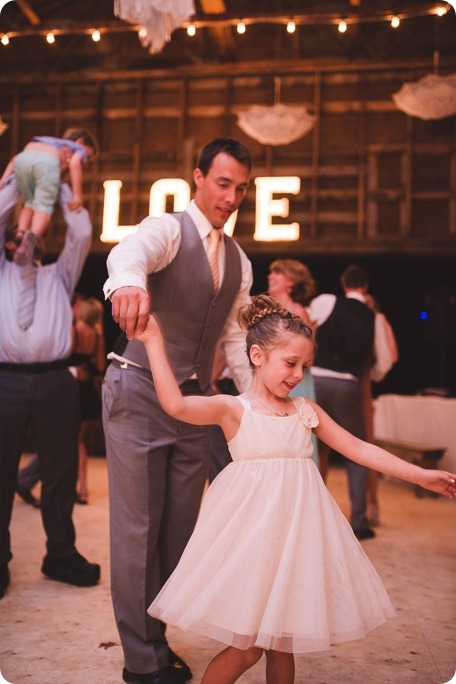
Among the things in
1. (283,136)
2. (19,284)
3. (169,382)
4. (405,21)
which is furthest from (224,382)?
(405,21)

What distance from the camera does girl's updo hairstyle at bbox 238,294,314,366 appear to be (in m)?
2.01

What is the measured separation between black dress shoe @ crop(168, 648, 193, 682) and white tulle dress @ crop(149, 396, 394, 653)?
48 cm

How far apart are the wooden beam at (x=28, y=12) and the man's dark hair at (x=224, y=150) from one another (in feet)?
26.8

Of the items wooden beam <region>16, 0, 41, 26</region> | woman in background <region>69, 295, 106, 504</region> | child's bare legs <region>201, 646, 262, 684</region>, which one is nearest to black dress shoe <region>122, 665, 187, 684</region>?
child's bare legs <region>201, 646, 262, 684</region>

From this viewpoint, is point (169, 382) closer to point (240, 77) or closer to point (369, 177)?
point (369, 177)

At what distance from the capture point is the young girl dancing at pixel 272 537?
172 centimetres

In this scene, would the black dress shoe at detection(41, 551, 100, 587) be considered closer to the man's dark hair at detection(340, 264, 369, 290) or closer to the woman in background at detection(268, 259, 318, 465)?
the woman in background at detection(268, 259, 318, 465)

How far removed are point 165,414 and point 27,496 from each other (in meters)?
3.20

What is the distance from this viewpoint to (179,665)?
226 cm

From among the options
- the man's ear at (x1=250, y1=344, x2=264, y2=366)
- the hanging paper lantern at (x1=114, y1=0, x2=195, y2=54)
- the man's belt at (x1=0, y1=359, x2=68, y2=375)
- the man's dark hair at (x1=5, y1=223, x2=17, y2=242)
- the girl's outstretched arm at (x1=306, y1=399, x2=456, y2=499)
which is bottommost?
the girl's outstretched arm at (x1=306, y1=399, x2=456, y2=499)

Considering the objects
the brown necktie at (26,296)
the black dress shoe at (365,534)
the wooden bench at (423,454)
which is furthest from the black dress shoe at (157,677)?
the wooden bench at (423,454)

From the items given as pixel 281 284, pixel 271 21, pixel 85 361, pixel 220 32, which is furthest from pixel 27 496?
pixel 220 32

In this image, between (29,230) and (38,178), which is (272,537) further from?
(38,178)

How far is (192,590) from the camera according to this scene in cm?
178
